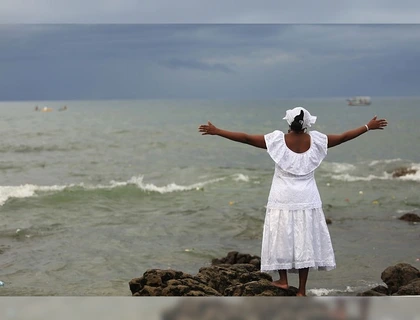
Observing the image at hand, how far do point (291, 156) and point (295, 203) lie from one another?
0.35 metres

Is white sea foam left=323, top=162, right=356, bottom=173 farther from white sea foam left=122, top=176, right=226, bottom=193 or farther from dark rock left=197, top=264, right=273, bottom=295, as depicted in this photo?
dark rock left=197, top=264, right=273, bottom=295

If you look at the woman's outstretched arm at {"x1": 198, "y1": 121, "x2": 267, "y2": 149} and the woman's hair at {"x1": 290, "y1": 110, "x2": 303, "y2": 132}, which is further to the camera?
the woman's hair at {"x1": 290, "y1": 110, "x2": 303, "y2": 132}

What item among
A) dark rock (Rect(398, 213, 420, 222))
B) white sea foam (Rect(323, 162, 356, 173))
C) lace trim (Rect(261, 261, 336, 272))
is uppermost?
white sea foam (Rect(323, 162, 356, 173))

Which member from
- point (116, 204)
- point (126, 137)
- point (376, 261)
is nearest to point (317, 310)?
point (376, 261)

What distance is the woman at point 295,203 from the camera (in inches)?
177

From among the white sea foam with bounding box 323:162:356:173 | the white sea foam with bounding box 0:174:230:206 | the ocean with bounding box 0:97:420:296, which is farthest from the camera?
the white sea foam with bounding box 323:162:356:173

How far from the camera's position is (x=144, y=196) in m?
15.3

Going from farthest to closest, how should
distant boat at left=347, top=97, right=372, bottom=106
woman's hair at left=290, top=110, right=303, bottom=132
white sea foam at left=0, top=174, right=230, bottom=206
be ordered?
distant boat at left=347, top=97, right=372, bottom=106, white sea foam at left=0, top=174, right=230, bottom=206, woman's hair at left=290, top=110, right=303, bottom=132

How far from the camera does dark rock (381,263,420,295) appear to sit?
220 inches

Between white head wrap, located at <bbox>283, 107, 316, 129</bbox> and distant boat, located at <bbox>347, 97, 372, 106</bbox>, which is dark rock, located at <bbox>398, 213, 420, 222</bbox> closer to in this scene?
white head wrap, located at <bbox>283, 107, 316, 129</bbox>

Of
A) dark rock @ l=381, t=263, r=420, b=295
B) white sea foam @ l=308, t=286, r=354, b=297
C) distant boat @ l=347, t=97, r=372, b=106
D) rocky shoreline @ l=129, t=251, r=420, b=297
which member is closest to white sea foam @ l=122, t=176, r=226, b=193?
white sea foam @ l=308, t=286, r=354, b=297

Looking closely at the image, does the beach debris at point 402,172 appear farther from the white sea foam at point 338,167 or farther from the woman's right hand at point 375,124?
the woman's right hand at point 375,124

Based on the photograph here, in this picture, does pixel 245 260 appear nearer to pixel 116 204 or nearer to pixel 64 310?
pixel 64 310

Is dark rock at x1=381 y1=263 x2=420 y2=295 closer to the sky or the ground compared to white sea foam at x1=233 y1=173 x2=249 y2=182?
closer to the ground
